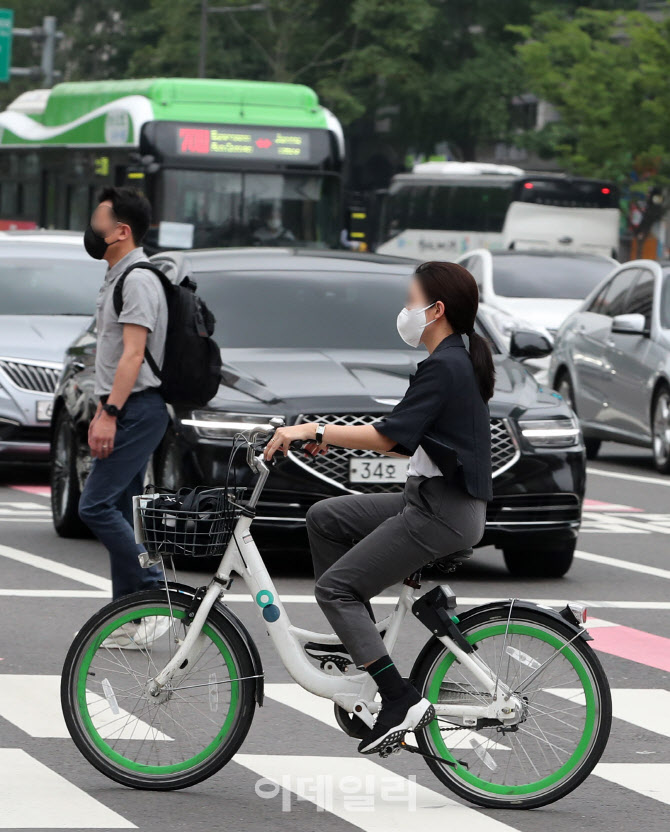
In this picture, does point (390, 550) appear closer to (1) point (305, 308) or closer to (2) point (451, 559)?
(2) point (451, 559)

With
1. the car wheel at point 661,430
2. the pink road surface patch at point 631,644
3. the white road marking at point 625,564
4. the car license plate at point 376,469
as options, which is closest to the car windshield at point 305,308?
the car license plate at point 376,469

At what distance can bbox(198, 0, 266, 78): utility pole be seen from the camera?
164 ft

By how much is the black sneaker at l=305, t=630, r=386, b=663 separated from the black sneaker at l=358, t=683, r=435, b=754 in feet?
0.68

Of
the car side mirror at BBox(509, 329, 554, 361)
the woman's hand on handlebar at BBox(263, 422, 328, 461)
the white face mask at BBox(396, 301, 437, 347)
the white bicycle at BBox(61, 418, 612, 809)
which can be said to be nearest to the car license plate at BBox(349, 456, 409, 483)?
the car side mirror at BBox(509, 329, 554, 361)

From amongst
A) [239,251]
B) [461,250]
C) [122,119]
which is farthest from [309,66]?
[239,251]

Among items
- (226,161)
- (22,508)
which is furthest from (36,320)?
(226,161)

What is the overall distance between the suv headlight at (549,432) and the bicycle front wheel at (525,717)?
4.27 metres

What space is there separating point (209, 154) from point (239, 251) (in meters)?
12.7

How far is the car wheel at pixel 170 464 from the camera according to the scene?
966 cm

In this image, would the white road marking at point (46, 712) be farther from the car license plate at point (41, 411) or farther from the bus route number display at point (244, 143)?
the bus route number display at point (244, 143)

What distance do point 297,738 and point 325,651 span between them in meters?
0.77

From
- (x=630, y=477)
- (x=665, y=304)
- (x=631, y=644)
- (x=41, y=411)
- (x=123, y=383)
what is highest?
(x=123, y=383)

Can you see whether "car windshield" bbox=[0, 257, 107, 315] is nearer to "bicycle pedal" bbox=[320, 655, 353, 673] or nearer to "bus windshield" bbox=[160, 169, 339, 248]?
"bus windshield" bbox=[160, 169, 339, 248]

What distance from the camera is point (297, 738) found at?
247 inches
